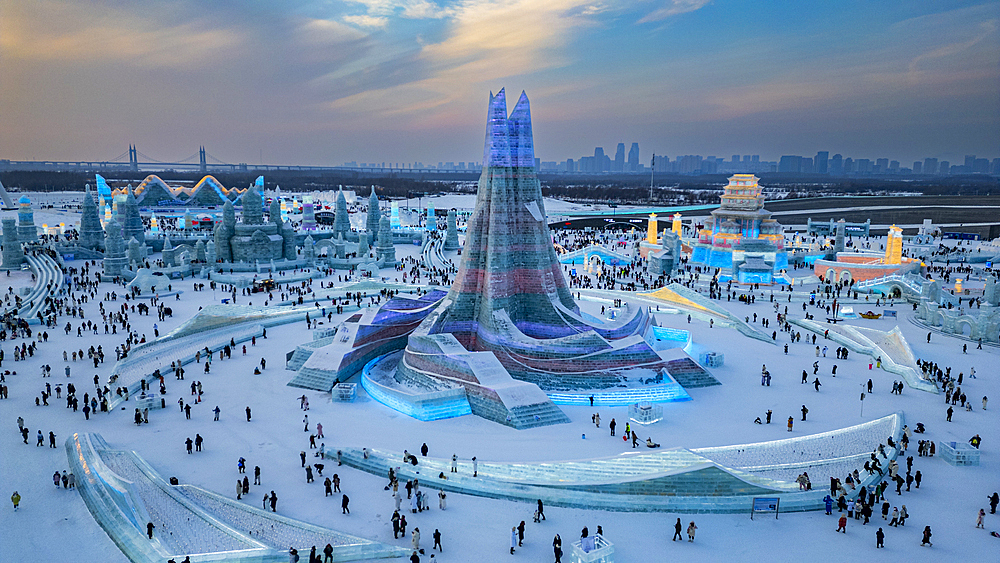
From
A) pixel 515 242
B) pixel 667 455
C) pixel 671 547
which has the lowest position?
pixel 671 547

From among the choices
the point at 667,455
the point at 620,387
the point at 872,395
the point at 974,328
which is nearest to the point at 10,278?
the point at 620,387

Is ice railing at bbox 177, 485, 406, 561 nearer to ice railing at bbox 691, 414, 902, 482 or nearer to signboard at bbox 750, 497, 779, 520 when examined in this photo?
signboard at bbox 750, 497, 779, 520

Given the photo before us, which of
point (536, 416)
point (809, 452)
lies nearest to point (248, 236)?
point (536, 416)

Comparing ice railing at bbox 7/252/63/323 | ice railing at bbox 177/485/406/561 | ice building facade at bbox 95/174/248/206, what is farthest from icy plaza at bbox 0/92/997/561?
ice building facade at bbox 95/174/248/206

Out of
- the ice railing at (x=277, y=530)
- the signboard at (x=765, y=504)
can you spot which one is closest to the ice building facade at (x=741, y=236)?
the signboard at (x=765, y=504)

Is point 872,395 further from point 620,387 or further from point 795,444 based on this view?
point 620,387

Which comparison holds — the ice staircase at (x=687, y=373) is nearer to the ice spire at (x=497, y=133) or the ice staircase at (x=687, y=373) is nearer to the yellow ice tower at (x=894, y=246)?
the ice spire at (x=497, y=133)
